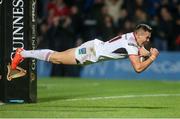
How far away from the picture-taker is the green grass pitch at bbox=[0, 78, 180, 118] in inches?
502

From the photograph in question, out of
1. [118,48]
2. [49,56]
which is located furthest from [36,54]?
[118,48]

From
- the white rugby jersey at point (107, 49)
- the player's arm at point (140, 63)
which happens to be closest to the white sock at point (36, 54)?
the white rugby jersey at point (107, 49)

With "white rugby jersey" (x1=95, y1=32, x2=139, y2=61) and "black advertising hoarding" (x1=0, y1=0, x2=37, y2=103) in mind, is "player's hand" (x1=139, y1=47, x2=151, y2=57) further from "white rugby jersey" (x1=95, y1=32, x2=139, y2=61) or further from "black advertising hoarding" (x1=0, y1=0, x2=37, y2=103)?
"black advertising hoarding" (x1=0, y1=0, x2=37, y2=103)

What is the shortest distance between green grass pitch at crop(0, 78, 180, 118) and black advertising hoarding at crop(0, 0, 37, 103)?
47cm

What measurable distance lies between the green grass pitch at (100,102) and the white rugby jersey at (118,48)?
1028 mm

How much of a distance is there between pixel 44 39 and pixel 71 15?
1583 mm

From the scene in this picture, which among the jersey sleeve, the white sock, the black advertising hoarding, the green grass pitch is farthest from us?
the black advertising hoarding

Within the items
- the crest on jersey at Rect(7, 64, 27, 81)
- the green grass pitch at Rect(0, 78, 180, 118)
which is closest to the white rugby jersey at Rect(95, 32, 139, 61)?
the green grass pitch at Rect(0, 78, 180, 118)

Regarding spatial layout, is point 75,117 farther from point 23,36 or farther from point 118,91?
point 118,91

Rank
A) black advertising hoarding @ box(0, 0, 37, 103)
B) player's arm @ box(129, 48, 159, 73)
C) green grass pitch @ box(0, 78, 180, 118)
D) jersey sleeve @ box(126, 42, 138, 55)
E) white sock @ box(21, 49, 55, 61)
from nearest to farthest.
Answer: green grass pitch @ box(0, 78, 180, 118) → player's arm @ box(129, 48, 159, 73) → jersey sleeve @ box(126, 42, 138, 55) → white sock @ box(21, 49, 55, 61) → black advertising hoarding @ box(0, 0, 37, 103)

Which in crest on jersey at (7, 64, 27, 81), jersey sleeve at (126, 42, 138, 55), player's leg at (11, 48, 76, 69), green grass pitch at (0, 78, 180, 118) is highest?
jersey sleeve at (126, 42, 138, 55)

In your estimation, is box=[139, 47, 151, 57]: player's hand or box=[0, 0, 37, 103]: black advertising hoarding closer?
box=[139, 47, 151, 57]: player's hand

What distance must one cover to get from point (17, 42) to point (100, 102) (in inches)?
85.9

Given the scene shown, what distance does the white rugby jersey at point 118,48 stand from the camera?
13.9 m
